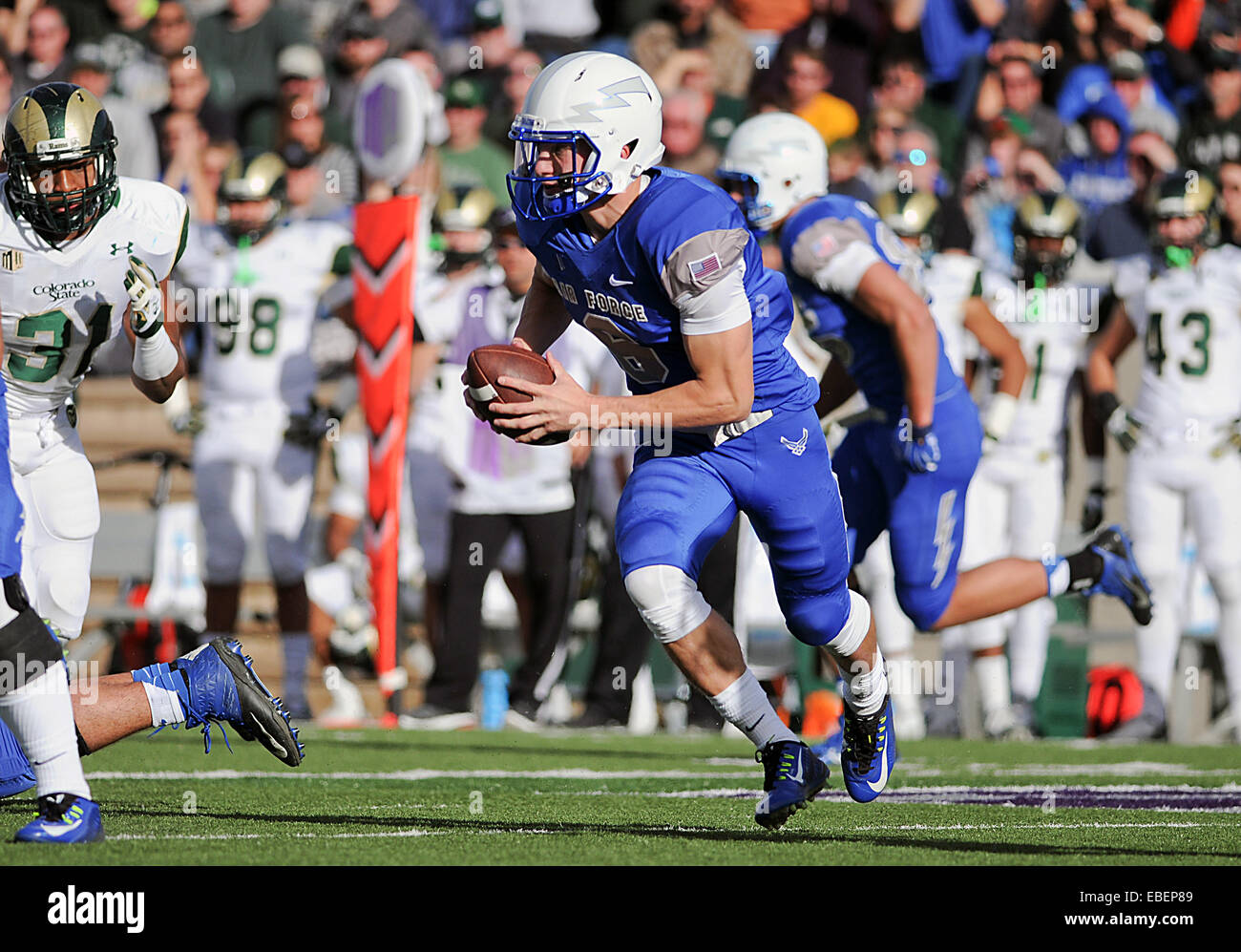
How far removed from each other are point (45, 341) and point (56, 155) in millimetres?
534

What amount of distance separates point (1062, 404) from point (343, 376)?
3444mm

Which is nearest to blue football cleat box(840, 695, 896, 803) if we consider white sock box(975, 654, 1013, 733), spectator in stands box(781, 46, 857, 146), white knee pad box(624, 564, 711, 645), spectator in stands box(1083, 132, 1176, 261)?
white knee pad box(624, 564, 711, 645)

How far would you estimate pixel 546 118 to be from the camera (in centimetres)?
446

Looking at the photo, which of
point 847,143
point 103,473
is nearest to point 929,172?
point 847,143

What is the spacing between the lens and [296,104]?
9703 millimetres

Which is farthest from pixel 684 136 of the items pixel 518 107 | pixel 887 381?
pixel 887 381

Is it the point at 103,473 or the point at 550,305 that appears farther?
the point at 103,473

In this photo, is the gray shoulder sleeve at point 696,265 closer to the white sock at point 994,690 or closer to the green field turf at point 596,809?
the green field turf at point 596,809

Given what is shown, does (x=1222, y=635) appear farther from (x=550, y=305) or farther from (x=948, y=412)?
(x=550, y=305)

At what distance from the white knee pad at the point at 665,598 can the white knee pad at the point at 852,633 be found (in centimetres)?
50

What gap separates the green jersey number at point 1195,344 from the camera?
8.79 m

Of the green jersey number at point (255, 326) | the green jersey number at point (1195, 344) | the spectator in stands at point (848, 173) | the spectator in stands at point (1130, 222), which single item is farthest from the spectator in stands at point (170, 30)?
the green jersey number at point (1195, 344)

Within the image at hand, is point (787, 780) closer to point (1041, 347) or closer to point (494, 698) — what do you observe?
point (494, 698)

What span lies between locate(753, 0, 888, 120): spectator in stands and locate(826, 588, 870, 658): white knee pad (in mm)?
6093
